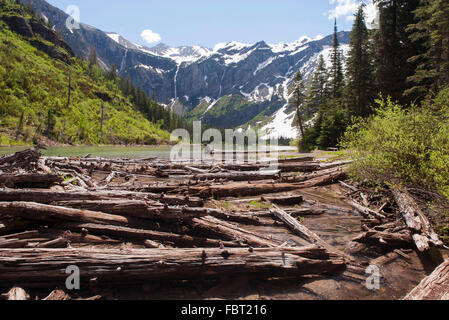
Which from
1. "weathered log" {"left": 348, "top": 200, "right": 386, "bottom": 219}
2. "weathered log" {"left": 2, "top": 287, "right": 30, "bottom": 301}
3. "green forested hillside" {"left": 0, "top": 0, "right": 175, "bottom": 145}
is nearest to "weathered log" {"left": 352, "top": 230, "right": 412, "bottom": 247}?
"weathered log" {"left": 348, "top": 200, "right": 386, "bottom": 219}

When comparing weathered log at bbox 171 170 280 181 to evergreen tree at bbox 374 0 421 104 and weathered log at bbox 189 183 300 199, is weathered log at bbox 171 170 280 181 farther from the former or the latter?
evergreen tree at bbox 374 0 421 104

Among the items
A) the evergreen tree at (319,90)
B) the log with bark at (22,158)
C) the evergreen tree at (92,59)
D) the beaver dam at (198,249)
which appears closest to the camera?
the beaver dam at (198,249)

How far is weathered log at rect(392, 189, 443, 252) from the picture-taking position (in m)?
5.95

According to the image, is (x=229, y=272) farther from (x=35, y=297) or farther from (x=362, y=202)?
(x=362, y=202)

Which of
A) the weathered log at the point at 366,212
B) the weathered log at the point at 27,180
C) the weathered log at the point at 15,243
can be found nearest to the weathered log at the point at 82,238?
the weathered log at the point at 15,243

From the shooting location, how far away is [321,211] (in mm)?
9883

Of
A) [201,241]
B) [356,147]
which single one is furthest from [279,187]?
[201,241]

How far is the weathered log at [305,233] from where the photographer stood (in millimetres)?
6169

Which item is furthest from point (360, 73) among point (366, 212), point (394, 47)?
point (366, 212)

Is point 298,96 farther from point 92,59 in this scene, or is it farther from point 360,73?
point 92,59

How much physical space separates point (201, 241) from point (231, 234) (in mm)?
887

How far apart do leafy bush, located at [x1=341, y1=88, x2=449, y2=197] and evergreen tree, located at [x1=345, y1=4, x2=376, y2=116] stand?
29.8 meters

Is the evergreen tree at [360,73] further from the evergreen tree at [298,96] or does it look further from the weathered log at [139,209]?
the weathered log at [139,209]

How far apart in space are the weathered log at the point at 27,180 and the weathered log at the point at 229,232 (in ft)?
20.7
